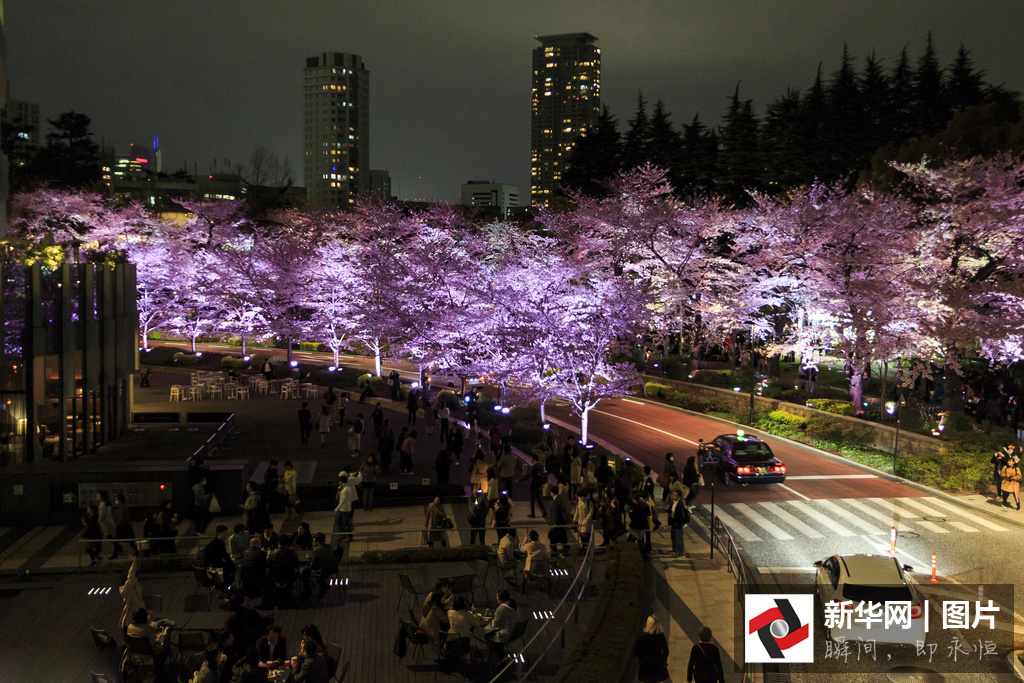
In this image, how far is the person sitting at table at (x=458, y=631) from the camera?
10.8 metres

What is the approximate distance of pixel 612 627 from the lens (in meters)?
11.8

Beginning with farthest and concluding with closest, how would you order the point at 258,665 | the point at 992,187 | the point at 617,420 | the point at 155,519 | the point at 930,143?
the point at 930,143 → the point at 617,420 → the point at 992,187 → the point at 155,519 → the point at 258,665

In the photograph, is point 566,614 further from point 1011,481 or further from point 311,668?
point 1011,481

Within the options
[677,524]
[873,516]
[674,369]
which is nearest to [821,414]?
[873,516]

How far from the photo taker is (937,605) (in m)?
13.8

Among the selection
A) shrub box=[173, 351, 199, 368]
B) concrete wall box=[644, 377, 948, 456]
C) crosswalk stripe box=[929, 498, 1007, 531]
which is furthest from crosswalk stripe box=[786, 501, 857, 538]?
shrub box=[173, 351, 199, 368]

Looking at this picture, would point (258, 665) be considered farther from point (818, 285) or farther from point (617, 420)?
point (818, 285)

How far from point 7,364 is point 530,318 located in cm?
1632

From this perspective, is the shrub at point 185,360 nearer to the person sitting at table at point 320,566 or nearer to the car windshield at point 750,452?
the car windshield at point 750,452

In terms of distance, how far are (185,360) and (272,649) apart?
4126 centimetres

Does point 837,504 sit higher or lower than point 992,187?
lower

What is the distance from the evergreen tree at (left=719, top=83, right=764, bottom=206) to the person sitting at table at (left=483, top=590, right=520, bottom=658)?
161ft

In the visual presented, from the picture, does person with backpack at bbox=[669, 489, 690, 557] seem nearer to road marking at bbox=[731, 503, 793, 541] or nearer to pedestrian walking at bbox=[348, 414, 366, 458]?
road marking at bbox=[731, 503, 793, 541]

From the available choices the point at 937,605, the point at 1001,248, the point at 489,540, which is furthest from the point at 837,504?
the point at 1001,248
